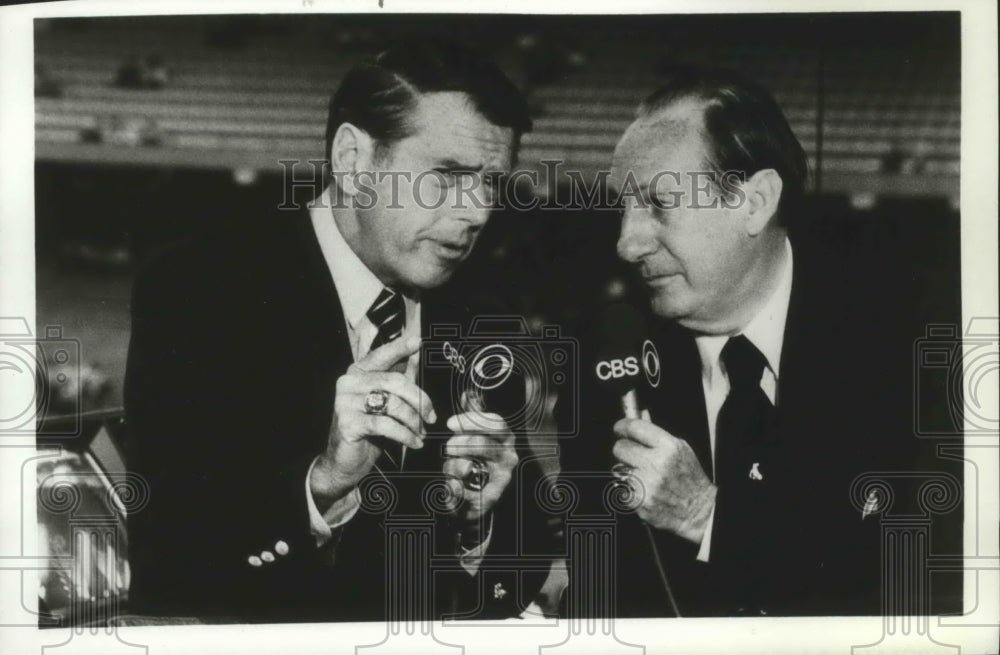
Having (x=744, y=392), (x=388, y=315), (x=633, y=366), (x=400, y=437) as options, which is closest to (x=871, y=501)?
(x=744, y=392)

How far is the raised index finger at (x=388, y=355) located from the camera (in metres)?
2.77

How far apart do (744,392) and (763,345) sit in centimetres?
16

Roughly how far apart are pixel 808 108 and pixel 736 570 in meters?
1.45

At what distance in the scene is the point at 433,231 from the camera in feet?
9.11

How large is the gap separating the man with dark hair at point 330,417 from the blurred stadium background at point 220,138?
0.08 meters

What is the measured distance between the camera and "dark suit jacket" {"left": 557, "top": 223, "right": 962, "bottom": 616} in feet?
9.16

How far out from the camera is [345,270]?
2.79 metres

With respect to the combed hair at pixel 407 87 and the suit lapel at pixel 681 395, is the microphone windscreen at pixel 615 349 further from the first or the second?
the combed hair at pixel 407 87

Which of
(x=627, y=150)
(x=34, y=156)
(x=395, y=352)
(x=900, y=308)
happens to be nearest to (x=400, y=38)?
(x=627, y=150)

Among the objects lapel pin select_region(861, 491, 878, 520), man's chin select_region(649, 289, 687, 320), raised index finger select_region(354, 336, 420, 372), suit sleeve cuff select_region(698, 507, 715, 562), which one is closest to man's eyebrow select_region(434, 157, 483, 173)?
raised index finger select_region(354, 336, 420, 372)

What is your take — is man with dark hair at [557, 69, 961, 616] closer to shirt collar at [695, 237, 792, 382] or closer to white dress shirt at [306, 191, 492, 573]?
shirt collar at [695, 237, 792, 382]

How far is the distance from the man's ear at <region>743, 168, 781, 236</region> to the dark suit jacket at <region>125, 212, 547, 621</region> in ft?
3.38

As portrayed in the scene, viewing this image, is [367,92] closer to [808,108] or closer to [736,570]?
[808,108]

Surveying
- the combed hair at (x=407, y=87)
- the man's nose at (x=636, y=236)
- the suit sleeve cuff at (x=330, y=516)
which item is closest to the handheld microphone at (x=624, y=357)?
the man's nose at (x=636, y=236)
